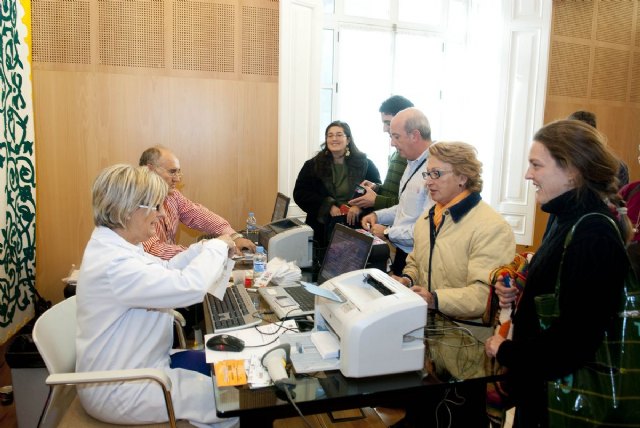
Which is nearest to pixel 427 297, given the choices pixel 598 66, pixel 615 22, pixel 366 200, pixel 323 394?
pixel 323 394

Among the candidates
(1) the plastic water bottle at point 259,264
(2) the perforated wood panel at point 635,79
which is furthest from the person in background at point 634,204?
(2) the perforated wood panel at point 635,79

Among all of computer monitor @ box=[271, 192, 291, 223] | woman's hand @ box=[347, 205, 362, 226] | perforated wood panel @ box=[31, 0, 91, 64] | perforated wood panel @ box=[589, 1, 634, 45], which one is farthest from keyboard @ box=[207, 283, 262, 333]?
perforated wood panel @ box=[589, 1, 634, 45]

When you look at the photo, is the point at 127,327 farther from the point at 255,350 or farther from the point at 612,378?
the point at 612,378

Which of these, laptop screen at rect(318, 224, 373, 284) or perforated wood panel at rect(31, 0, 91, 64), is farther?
perforated wood panel at rect(31, 0, 91, 64)

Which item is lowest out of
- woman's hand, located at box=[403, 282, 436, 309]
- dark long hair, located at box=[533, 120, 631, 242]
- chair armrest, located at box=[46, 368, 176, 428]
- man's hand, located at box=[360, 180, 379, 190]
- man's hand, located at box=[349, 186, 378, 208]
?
chair armrest, located at box=[46, 368, 176, 428]

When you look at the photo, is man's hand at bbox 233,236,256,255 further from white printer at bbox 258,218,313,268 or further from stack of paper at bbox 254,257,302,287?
stack of paper at bbox 254,257,302,287

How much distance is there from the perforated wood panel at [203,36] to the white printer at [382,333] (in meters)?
3.51

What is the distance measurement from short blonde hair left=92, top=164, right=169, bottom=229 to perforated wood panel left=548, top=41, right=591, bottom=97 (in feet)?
17.2

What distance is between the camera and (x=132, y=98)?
4.30 meters

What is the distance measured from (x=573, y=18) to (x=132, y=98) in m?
4.83

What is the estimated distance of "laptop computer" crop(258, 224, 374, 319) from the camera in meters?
1.97

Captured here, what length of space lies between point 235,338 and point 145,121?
10.6 ft

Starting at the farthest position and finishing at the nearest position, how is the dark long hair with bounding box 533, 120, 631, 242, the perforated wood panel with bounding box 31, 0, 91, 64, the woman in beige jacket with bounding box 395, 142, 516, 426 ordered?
the perforated wood panel with bounding box 31, 0, 91, 64 → the woman in beige jacket with bounding box 395, 142, 516, 426 → the dark long hair with bounding box 533, 120, 631, 242

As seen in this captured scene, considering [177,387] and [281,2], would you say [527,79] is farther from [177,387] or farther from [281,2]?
[177,387]
